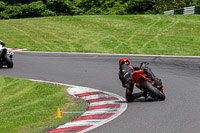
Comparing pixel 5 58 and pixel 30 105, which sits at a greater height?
pixel 30 105

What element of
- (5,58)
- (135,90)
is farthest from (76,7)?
(135,90)

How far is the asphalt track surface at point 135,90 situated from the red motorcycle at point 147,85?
0.21m

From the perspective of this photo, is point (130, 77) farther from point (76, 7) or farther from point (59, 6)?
point (76, 7)

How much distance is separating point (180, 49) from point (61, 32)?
1261 cm

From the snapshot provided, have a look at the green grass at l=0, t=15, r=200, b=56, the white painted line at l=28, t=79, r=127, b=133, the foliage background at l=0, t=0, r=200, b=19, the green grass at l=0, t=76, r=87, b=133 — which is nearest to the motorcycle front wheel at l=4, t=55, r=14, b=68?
the green grass at l=0, t=76, r=87, b=133

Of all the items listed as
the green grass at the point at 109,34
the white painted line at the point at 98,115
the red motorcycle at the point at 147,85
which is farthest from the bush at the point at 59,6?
the red motorcycle at the point at 147,85

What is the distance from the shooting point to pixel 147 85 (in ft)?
34.7

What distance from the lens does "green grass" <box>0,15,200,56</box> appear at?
26917 mm

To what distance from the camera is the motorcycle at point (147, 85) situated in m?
10.5

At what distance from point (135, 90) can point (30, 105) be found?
329 cm

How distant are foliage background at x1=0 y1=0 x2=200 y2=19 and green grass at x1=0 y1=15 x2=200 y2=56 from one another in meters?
16.0

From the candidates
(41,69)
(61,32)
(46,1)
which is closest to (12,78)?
(41,69)

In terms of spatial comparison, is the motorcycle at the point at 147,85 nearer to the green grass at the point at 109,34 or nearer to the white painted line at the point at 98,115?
the white painted line at the point at 98,115

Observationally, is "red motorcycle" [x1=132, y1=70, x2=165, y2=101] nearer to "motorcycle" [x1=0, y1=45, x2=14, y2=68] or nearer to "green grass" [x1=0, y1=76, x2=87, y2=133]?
"green grass" [x1=0, y1=76, x2=87, y2=133]
